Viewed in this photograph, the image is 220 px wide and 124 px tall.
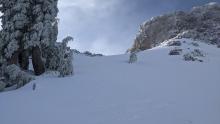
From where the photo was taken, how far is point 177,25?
7125 cm

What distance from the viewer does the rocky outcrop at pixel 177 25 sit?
2677 inches

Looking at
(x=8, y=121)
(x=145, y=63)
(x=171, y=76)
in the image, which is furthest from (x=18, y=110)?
(x=145, y=63)

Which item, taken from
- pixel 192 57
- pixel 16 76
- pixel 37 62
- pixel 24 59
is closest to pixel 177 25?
pixel 192 57

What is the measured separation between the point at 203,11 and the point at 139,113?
210ft

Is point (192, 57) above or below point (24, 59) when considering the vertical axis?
above

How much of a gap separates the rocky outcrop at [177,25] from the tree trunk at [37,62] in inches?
1737

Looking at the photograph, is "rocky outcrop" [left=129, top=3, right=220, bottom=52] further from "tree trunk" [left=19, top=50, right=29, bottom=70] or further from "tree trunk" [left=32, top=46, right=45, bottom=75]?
"tree trunk" [left=32, top=46, right=45, bottom=75]

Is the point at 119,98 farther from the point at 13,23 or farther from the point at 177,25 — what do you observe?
the point at 177,25

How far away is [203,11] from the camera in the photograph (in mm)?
75312

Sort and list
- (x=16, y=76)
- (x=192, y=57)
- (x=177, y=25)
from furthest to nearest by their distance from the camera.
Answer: (x=177, y=25) < (x=192, y=57) < (x=16, y=76)

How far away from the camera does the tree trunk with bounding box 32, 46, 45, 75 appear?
2291 centimetres

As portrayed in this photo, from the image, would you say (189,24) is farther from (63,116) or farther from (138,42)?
(63,116)

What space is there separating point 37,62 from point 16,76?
2886 mm

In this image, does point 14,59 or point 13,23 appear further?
point 14,59
